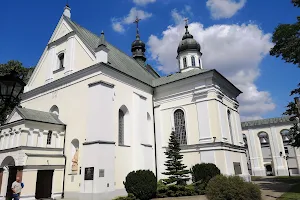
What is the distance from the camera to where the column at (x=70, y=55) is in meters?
20.9

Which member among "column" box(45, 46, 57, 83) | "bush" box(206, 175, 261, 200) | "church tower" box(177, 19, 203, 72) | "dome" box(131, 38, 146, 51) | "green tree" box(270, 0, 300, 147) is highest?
"dome" box(131, 38, 146, 51)

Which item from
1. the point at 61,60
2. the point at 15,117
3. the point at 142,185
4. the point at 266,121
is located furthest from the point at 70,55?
the point at 266,121

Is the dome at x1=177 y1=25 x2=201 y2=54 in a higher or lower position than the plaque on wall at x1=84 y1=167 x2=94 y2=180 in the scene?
higher

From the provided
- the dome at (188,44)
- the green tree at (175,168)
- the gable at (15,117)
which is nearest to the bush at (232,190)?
the green tree at (175,168)

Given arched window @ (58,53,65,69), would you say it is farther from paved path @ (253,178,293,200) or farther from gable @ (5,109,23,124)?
paved path @ (253,178,293,200)

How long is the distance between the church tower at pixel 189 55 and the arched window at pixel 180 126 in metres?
7.55

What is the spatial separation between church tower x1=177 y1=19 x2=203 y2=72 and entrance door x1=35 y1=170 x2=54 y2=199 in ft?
59.8

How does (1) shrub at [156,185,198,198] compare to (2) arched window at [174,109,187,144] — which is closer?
(1) shrub at [156,185,198,198]

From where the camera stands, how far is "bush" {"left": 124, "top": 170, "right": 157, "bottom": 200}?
15359 millimetres

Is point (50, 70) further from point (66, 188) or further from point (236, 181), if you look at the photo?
point (236, 181)

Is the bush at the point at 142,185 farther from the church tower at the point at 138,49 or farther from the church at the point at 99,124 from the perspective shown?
the church tower at the point at 138,49

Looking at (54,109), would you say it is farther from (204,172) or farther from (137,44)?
(137,44)

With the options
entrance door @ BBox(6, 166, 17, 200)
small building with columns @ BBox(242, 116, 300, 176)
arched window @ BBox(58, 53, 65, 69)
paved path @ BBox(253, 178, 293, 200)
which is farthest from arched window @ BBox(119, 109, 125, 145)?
small building with columns @ BBox(242, 116, 300, 176)

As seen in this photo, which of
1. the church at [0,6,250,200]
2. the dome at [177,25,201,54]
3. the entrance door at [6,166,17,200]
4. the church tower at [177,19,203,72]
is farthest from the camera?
the dome at [177,25,201,54]
